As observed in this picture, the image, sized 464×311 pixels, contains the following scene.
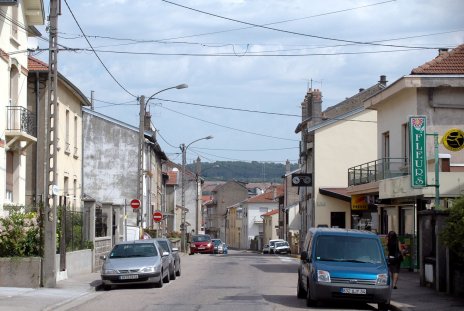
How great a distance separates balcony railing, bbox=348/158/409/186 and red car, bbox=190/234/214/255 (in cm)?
2756

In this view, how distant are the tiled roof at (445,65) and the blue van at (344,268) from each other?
14.5m

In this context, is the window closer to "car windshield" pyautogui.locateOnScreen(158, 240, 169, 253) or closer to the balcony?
"car windshield" pyautogui.locateOnScreen(158, 240, 169, 253)

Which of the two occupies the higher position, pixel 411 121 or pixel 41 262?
pixel 411 121

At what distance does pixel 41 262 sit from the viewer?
2222 centimetres

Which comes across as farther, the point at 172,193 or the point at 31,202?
the point at 172,193

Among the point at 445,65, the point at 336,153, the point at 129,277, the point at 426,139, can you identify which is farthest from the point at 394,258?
the point at 336,153

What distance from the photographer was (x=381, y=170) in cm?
3406

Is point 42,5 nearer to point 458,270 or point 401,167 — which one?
point 401,167

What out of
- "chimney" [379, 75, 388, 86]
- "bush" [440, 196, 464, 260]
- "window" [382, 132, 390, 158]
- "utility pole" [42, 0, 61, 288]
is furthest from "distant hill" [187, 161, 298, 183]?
"bush" [440, 196, 464, 260]

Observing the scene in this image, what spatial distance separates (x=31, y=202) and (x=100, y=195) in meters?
18.3

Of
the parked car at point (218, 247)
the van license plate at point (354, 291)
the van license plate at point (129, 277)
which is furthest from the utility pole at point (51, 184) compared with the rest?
the parked car at point (218, 247)

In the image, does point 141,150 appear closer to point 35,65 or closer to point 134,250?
point 35,65

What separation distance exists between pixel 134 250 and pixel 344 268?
8687 millimetres

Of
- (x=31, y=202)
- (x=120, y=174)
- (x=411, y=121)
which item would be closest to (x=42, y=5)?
(x=31, y=202)
